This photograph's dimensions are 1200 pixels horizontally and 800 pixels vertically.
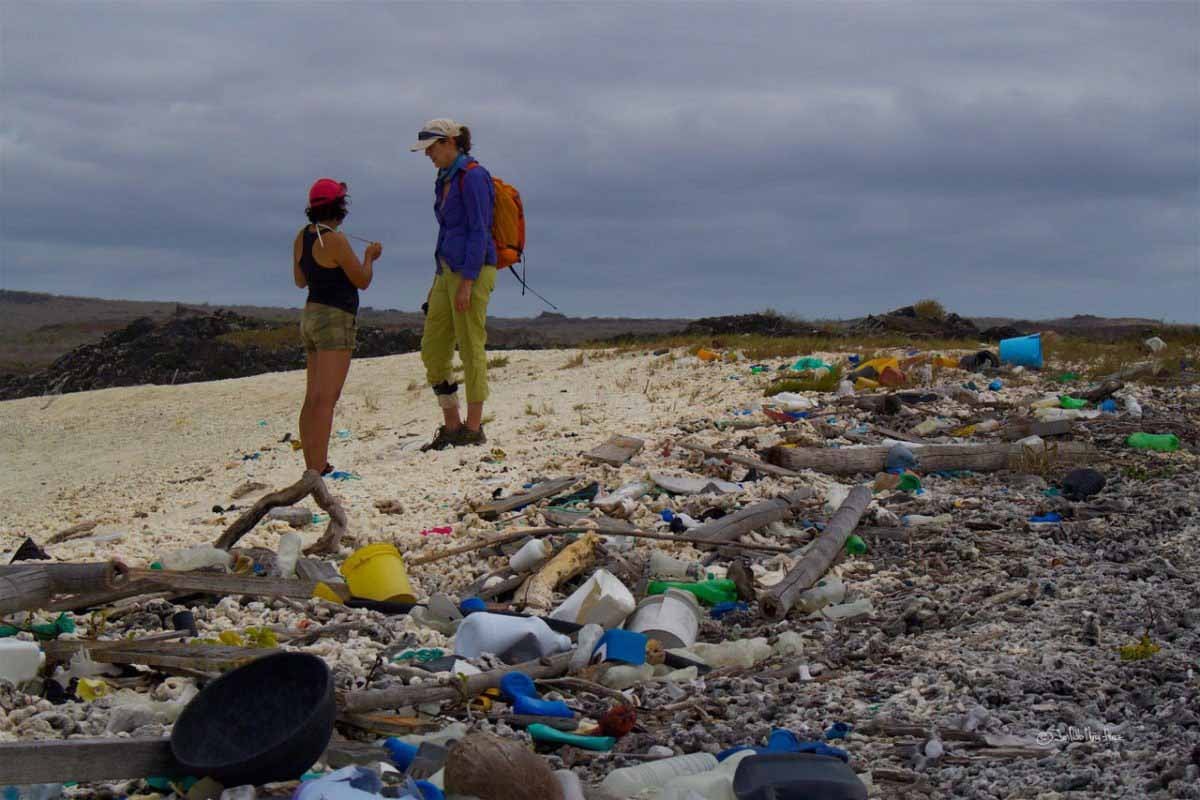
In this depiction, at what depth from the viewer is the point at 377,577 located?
4836 mm

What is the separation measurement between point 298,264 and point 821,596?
Result: 3515 millimetres

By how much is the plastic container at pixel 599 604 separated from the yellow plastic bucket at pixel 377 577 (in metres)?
0.67

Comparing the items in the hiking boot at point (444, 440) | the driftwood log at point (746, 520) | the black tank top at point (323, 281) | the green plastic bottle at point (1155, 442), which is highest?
Answer: the black tank top at point (323, 281)

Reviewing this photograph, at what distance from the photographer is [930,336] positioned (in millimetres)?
17031

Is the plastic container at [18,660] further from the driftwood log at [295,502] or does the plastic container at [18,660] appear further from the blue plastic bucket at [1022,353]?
the blue plastic bucket at [1022,353]

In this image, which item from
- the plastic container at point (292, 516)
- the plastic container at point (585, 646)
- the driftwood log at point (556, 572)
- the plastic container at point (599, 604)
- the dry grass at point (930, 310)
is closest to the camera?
the plastic container at point (585, 646)

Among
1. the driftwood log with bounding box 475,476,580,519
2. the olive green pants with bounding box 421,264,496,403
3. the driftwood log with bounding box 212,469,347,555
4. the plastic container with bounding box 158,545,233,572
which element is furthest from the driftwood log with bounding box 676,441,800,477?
the plastic container with bounding box 158,545,233,572

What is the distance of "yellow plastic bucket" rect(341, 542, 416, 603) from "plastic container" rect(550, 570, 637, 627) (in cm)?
67

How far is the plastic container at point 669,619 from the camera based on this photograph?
4387 mm

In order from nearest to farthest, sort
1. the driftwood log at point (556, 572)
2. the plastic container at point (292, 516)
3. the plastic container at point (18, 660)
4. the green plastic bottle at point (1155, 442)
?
the plastic container at point (18, 660), the driftwood log at point (556, 572), the plastic container at point (292, 516), the green plastic bottle at point (1155, 442)

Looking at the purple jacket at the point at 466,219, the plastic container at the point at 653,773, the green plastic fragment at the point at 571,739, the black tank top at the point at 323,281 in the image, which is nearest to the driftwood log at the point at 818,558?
the green plastic fragment at the point at 571,739

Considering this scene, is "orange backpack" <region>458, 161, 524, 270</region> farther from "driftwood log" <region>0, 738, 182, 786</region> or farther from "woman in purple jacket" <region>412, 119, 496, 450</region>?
"driftwood log" <region>0, 738, 182, 786</region>

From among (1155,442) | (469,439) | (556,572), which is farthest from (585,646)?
(1155,442)

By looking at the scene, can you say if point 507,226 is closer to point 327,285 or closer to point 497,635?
point 327,285
